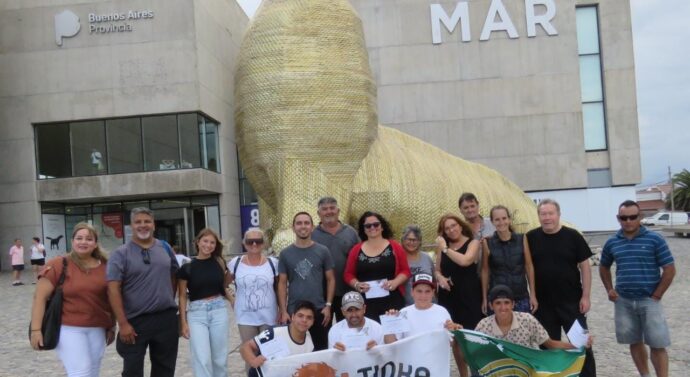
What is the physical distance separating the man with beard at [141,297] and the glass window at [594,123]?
2253cm

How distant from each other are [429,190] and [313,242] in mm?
4155

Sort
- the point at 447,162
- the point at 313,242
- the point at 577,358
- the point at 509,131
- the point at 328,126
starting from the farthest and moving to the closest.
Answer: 1. the point at 509,131
2. the point at 447,162
3. the point at 328,126
4. the point at 313,242
5. the point at 577,358

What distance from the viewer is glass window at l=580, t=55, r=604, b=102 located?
946 inches

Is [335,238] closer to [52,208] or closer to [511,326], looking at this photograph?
[511,326]

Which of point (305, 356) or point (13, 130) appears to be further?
point (13, 130)

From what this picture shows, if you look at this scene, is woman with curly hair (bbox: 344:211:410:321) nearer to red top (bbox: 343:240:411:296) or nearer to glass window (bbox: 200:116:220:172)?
red top (bbox: 343:240:411:296)

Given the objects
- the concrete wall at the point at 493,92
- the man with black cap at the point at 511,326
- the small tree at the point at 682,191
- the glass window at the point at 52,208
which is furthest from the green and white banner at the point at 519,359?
the small tree at the point at 682,191

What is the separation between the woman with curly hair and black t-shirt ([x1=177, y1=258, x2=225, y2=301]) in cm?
83

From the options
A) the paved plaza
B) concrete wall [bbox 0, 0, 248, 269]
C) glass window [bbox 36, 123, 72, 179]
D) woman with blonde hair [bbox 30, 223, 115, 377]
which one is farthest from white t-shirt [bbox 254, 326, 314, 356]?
glass window [bbox 36, 123, 72, 179]

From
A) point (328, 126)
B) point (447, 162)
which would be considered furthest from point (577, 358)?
point (447, 162)

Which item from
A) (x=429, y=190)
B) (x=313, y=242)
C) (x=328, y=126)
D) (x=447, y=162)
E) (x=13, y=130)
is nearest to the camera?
(x=313, y=242)

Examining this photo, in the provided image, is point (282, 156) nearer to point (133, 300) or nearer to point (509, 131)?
point (133, 300)

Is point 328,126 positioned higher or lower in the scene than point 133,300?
higher

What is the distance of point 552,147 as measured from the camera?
23.4 meters
